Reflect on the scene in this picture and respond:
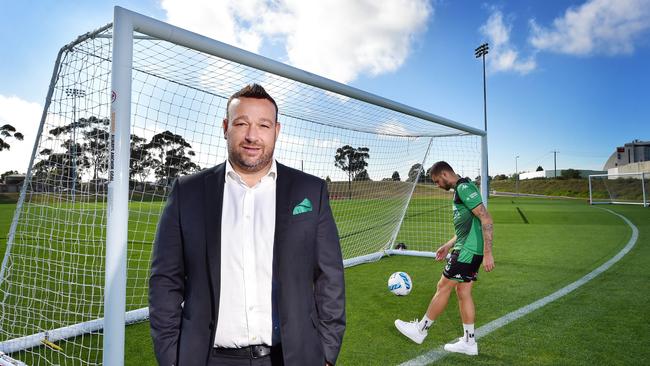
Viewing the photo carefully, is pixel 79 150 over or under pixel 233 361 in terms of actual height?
over

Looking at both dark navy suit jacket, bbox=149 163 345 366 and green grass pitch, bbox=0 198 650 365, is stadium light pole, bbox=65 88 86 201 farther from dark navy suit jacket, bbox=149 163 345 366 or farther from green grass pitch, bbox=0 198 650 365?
dark navy suit jacket, bbox=149 163 345 366

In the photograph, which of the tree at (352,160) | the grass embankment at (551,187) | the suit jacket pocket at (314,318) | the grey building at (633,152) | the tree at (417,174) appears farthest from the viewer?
the grey building at (633,152)

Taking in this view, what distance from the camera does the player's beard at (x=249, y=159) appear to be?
1741 millimetres

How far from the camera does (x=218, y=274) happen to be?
64.4 inches

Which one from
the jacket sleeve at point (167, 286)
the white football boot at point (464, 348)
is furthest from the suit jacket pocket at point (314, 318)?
the white football boot at point (464, 348)

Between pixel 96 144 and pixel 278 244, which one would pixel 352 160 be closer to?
pixel 96 144

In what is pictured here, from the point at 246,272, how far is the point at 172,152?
3364 mm

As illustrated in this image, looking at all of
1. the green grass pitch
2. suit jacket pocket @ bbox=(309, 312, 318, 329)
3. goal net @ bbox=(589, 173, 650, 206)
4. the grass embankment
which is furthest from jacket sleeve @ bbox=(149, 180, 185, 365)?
the grass embankment

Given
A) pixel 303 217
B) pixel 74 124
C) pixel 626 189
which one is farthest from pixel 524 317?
pixel 626 189

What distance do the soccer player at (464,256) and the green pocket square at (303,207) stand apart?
251 cm

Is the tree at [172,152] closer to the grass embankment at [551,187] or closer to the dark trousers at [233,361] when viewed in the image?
the dark trousers at [233,361]

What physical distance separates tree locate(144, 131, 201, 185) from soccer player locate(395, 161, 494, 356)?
2719 mm

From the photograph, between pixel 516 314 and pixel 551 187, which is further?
pixel 551 187

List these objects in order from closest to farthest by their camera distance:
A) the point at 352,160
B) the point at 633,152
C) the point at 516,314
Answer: the point at 516,314 < the point at 352,160 < the point at 633,152
